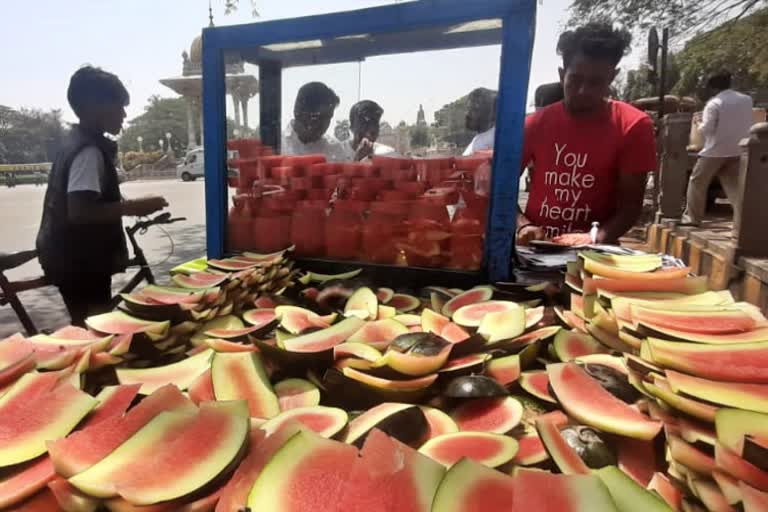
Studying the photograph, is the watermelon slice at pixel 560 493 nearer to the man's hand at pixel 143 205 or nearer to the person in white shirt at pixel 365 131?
the person in white shirt at pixel 365 131

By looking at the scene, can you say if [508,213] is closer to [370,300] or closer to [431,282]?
[431,282]

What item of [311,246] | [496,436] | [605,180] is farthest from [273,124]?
[496,436]

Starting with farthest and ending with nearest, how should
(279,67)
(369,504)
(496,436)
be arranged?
(279,67) → (496,436) → (369,504)

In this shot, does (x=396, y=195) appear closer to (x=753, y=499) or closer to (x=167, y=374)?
(x=167, y=374)

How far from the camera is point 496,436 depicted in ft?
2.88

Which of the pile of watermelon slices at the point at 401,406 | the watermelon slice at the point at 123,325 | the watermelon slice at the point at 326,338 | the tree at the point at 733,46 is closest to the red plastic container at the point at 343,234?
the pile of watermelon slices at the point at 401,406

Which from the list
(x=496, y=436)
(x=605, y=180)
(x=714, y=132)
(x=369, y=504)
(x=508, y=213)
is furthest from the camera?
(x=714, y=132)

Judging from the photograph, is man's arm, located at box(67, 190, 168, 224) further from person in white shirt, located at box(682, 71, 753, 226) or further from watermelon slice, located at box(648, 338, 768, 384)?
person in white shirt, located at box(682, 71, 753, 226)

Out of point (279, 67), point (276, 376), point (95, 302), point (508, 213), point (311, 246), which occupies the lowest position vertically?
point (95, 302)

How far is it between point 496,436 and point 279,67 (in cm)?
179

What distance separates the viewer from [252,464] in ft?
2.54

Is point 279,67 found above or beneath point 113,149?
above

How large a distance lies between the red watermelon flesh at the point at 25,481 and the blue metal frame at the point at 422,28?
51.6 inches

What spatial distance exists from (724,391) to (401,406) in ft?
1.75
